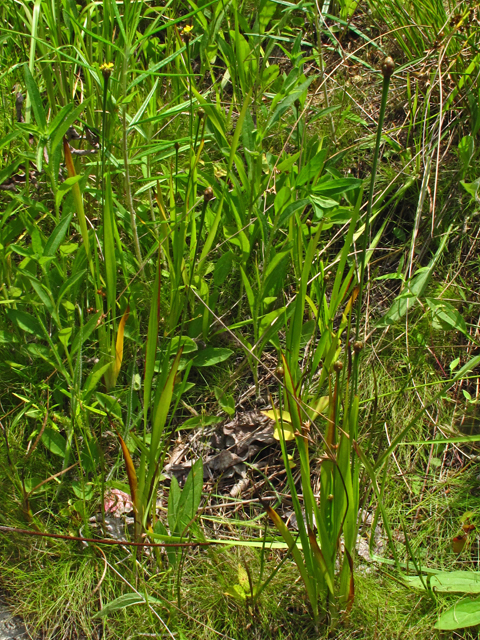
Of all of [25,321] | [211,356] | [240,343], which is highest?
[240,343]

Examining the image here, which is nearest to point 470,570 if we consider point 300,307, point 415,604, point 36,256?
point 415,604

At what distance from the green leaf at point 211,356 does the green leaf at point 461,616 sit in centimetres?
89

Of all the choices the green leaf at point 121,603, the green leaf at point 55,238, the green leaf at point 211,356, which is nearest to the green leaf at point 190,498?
the green leaf at point 121,603

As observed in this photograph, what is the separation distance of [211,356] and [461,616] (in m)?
0.95

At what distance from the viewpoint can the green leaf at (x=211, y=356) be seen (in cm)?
173

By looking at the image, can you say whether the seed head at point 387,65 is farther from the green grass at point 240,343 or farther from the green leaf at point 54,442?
the green leaf at point 54,442

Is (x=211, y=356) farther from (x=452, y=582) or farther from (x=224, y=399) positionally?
(x=452, y=582)

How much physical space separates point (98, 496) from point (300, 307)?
766 mm

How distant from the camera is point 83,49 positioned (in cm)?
188

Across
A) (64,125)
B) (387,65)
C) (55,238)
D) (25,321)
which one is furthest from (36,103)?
(387,65)

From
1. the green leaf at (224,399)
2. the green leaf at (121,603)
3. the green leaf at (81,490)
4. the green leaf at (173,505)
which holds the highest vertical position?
the green leaf at (224,399)

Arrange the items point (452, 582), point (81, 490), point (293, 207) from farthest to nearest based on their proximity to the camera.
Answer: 1. point (293, 207)
2. point (81, 490)
3. point (452, 582)

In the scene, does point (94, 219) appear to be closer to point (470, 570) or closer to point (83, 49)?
point (83, 49)

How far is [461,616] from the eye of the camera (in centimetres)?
126
